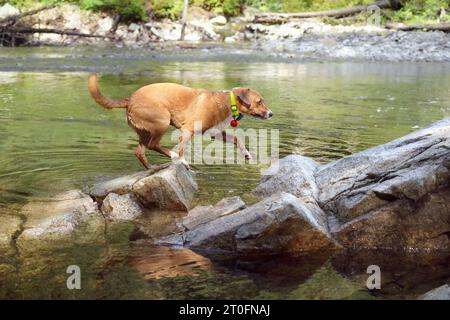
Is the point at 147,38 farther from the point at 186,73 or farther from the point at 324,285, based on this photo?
the point at 324,285

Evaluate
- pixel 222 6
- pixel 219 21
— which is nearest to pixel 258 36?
pixel 219 21

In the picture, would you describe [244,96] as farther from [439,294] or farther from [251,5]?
[251,5]

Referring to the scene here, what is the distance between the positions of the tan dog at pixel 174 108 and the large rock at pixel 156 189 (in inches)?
27.8

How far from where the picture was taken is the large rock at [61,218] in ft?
17.3

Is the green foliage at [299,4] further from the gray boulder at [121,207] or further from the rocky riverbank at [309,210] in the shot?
the gray boulder at [121,207]

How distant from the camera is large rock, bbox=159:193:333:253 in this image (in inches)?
200

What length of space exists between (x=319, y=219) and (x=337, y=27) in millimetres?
28781

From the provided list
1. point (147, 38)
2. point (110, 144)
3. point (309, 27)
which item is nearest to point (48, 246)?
point (110, 144)

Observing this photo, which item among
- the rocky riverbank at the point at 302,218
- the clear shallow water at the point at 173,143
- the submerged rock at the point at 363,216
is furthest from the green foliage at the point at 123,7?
the submerged rock at the point at 363,216

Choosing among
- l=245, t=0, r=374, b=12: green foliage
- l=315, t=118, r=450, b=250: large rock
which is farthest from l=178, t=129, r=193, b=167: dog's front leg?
l=245, t=0, r=374, b=12: green foliage

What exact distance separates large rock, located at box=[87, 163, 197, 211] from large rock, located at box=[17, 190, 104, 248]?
282mm

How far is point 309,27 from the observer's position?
3241cm

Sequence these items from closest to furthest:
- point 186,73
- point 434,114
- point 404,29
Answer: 1. point 434,114
2. point 186,73
3. point 404,29

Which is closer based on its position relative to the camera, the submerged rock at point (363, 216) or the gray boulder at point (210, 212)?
the submerged rock at point (363, 216)
